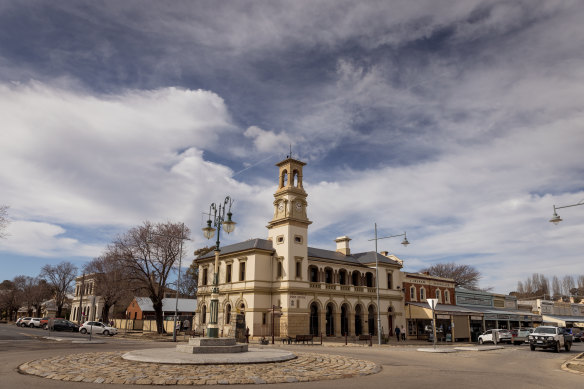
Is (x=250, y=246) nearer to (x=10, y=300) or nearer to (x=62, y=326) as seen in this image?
(x=62, y=326)

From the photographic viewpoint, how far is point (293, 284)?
4041cm

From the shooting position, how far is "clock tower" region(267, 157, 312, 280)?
41281 millimetres

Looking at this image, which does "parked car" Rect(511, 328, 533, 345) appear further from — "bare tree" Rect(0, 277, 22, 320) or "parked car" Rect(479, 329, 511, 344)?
"bare tree" Rect(0, 277, 22, 320)

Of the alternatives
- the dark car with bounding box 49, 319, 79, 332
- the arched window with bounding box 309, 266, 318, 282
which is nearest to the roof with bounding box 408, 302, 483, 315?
the arched window with bounding box 309, 266, 318, 282

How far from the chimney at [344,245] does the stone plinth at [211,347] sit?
115ft

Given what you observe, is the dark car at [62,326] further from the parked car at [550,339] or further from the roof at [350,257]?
the parked car at [550,339]

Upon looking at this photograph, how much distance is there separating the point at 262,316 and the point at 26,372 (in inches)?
1143

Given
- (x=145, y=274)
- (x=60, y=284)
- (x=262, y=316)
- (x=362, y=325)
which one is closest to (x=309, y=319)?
(x=262, y=316)

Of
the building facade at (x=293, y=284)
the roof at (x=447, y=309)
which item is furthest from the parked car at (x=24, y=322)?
the roof at (x=447, y=309)

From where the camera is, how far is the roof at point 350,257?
151 ft

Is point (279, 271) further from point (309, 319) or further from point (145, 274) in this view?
point (145, 274)

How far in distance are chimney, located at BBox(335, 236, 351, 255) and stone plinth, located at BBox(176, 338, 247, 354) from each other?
3519 centimetres

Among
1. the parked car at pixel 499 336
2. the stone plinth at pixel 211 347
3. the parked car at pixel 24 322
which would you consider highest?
the stone plinth at pixel 211 347

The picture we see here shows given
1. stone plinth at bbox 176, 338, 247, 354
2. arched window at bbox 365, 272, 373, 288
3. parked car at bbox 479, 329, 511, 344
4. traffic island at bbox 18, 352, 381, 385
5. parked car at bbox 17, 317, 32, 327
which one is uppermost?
arched window at bbox 365, 272, 373, 288
